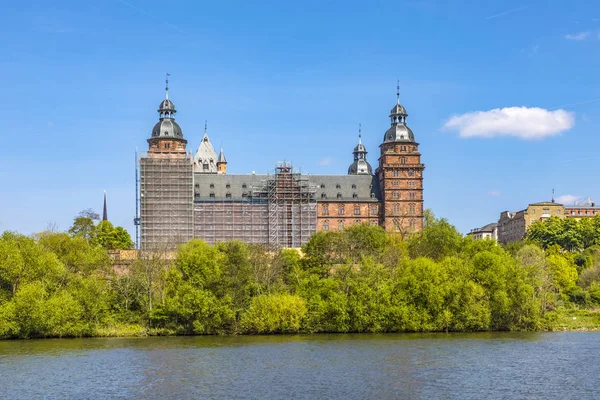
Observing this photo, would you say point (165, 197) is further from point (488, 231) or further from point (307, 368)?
point (488, 231)

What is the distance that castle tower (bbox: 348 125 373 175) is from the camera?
11769 centimetres

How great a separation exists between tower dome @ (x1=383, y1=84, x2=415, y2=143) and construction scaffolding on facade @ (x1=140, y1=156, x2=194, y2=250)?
2652 cm

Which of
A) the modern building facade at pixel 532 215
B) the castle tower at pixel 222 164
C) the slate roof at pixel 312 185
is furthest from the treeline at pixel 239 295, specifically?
the modern building facade at pixel 532 215

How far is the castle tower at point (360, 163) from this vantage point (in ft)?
386

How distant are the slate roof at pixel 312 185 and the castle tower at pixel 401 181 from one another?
2.83m

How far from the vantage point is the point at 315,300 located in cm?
5847

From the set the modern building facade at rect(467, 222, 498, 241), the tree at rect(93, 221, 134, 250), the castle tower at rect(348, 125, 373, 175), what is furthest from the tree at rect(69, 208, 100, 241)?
the modern building facade at rect(467, 222, 498, 241)

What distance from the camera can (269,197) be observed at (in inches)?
3866

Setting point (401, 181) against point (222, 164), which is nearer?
point (401, 181)

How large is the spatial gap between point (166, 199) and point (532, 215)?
70.9 meters

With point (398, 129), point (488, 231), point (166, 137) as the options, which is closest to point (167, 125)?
point (166, 137)

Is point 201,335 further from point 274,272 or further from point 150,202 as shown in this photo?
point 150,202

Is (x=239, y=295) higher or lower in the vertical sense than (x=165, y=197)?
lower

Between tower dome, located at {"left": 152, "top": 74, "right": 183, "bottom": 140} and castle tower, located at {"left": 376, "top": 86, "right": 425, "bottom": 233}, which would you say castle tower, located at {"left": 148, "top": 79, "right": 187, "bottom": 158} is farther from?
castle tower, located at {"left": 376, "top": 86, "right": 425, "bottom": 233}
